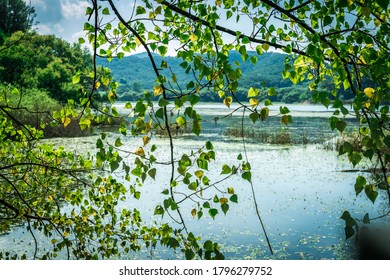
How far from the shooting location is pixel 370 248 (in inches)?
269

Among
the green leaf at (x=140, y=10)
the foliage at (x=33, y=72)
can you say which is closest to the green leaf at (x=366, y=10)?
the green leaf at (x=140, y=10)

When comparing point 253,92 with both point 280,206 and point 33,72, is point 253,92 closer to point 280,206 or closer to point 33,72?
point 280,206

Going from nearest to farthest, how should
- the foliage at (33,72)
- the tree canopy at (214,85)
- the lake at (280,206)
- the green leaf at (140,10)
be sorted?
A: the tree canopy at (214,85) < the green leaf at (140,10) < the lake at (280,206) < the foliage at (33,72)

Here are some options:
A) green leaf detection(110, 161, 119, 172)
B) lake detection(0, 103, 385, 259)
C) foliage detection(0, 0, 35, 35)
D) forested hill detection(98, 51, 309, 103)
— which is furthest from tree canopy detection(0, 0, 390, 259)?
forested hill detection(98, 51, 309, 103)

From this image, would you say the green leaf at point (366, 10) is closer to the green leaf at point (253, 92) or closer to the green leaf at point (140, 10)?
the green leaf at point (253, 92)

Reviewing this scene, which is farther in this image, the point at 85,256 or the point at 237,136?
the point at 237,136

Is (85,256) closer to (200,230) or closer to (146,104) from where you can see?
(146,104)

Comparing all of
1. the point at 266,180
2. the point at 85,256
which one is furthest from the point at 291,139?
the point at 85,256

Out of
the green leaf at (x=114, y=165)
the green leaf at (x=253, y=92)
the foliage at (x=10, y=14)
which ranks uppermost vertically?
the foliage at (x=10, y=14)

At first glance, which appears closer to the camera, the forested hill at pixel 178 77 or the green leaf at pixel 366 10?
the green leaf at pixel 366 10

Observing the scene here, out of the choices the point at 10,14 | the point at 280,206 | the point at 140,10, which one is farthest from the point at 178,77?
the point at 140,10

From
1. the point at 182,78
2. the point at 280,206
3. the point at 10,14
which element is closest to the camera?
the point at 280,206

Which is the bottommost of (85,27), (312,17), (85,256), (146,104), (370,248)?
(370,248)

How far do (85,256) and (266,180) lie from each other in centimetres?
799
